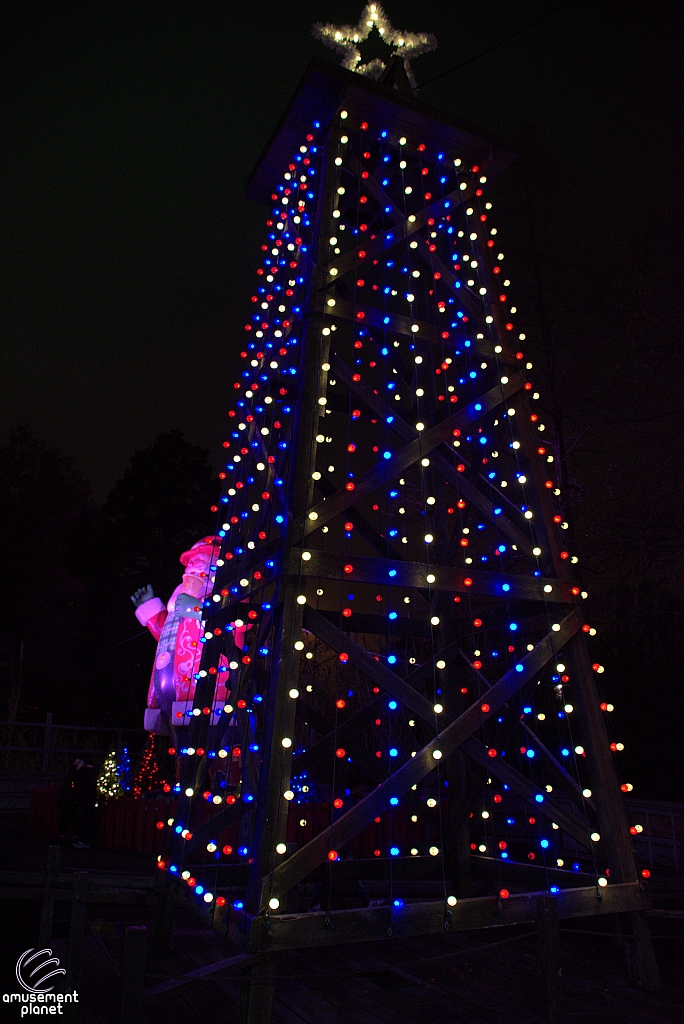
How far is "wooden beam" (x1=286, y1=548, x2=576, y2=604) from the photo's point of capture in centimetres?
461

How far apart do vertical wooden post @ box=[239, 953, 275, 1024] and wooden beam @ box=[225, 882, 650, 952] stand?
0.13 metres

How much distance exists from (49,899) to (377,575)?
3287 millimetres

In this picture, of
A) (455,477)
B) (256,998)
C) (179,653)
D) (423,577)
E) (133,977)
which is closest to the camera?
(133,977)

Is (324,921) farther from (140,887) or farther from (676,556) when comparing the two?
(676,556)

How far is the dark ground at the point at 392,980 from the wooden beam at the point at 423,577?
87.0 inches

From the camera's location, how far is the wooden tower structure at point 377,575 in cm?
429

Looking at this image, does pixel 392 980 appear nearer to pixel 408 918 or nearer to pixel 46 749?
pixel 408 918

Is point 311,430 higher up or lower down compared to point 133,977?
higher up

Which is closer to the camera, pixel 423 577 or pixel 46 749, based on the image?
pixel 423 577

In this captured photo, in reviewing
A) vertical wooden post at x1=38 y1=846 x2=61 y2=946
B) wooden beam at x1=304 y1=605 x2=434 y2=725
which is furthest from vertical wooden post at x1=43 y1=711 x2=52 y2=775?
wooden beam at x1=304 y1=605 x2=434 y2=725

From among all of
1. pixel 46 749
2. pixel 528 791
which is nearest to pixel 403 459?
pixel 528 791

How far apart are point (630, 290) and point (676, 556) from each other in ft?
14.2

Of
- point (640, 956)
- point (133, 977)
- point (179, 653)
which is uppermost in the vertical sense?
point (179, 653)

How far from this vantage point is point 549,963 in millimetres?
3510
